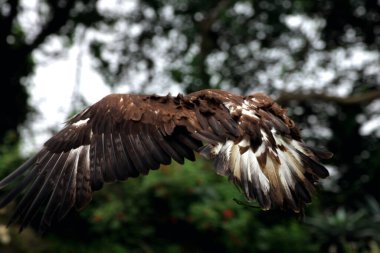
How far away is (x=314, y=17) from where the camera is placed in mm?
12953

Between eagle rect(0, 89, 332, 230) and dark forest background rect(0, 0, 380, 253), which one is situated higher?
dark forest background rect(0, 0, 380, 253)

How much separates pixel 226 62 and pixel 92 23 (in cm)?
254

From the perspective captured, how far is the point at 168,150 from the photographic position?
4.11 metres

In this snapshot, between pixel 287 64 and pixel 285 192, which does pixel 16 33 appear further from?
pixel 285 192

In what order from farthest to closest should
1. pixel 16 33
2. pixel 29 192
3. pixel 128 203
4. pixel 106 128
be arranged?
pixel 16 33 < pixel 128 203 < pixel 106 128 < pixel 29 192

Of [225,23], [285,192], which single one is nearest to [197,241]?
[285,192]

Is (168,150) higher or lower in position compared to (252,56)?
lower

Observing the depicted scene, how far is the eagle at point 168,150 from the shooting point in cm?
400

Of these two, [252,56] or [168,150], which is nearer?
[168,150]

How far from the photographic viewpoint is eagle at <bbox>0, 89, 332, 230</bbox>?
400 cm

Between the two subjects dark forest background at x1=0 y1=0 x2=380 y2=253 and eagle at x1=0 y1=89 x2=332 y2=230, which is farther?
dark forest background at x1=0 y1=0 x2=380 y2=253

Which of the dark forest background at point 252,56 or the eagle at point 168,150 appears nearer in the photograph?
the eagle at point 168,150

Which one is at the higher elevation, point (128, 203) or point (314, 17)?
point (314, 17)

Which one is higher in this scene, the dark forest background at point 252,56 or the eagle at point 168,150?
the dark forest background at point 252,56
